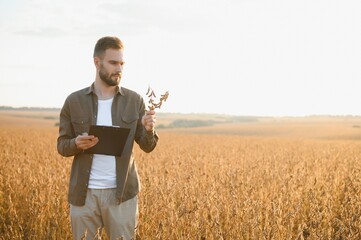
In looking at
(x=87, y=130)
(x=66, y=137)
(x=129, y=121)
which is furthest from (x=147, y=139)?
(x=66, y=137)

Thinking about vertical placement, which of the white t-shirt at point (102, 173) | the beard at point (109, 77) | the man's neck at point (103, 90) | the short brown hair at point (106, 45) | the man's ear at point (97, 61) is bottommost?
the white t-shirt at point (102, 173)

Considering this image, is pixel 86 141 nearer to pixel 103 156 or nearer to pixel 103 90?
pixel 103 156

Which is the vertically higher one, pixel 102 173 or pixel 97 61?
pixel 97 61

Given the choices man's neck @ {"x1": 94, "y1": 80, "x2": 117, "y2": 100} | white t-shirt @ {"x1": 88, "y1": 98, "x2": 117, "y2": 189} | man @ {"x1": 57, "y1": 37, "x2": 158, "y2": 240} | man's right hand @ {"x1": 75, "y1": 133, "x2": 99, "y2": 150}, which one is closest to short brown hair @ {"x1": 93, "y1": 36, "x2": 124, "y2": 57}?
man @ {"x1": 57, "y1": 37, "x2": 158, "y2": 240}

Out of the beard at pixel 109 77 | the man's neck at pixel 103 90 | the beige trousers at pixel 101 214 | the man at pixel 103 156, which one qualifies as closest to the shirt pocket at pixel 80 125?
the man at pixel 103 156

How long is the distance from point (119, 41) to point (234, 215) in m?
1.96

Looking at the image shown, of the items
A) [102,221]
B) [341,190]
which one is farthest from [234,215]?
[341,190]

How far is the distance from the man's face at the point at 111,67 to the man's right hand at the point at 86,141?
46 cm

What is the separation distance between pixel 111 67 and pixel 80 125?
1.87 ft

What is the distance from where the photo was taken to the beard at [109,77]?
2.82 m

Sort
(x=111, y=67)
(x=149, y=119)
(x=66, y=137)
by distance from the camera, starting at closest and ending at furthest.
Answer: (x=149, y=119), (x=111, y=67), (x=66, y=137)

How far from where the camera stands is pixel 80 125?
2.98m

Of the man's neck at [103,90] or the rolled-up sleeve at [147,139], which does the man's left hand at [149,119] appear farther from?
the man's neck at [103,90]

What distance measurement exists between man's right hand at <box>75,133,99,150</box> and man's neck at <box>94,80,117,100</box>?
0.43 m
